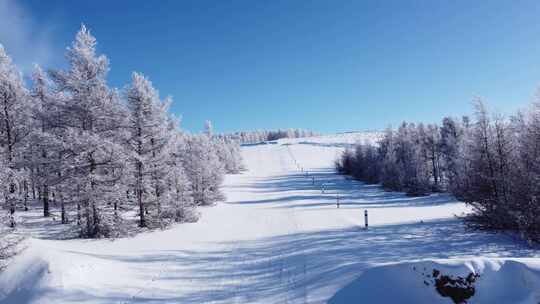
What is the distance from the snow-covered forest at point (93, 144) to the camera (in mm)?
14836

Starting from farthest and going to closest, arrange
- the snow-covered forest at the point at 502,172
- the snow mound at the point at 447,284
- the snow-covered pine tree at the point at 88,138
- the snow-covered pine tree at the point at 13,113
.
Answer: the snow-covered pine tree at the point at 13,113, the snow-covered pine tree at the point at 88,138, the snow-covered forest at the point at 502,172, the snow mound at the point at 447,284

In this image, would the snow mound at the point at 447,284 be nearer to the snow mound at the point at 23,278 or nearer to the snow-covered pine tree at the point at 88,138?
the snow mound at the point at 23,278

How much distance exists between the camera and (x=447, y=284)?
5.73m

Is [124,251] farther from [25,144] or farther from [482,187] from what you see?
[482,187]

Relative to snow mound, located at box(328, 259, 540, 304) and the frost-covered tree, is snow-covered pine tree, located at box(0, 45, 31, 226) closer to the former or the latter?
the frost-covered tree

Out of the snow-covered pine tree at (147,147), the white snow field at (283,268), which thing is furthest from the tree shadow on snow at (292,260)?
the snow-covered pine tree at (147,147)

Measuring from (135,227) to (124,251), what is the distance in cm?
607

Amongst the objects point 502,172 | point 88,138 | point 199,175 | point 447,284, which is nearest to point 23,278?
point 88,138

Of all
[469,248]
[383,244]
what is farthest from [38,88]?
[469,248]

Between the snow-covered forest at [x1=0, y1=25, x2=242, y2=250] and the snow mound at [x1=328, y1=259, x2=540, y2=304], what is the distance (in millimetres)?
11737

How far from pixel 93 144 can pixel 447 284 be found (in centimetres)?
1486

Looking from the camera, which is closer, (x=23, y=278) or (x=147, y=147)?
(x=23, y=278)

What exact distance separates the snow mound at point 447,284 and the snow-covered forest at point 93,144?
1174 cm

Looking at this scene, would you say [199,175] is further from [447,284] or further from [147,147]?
[447,284]
